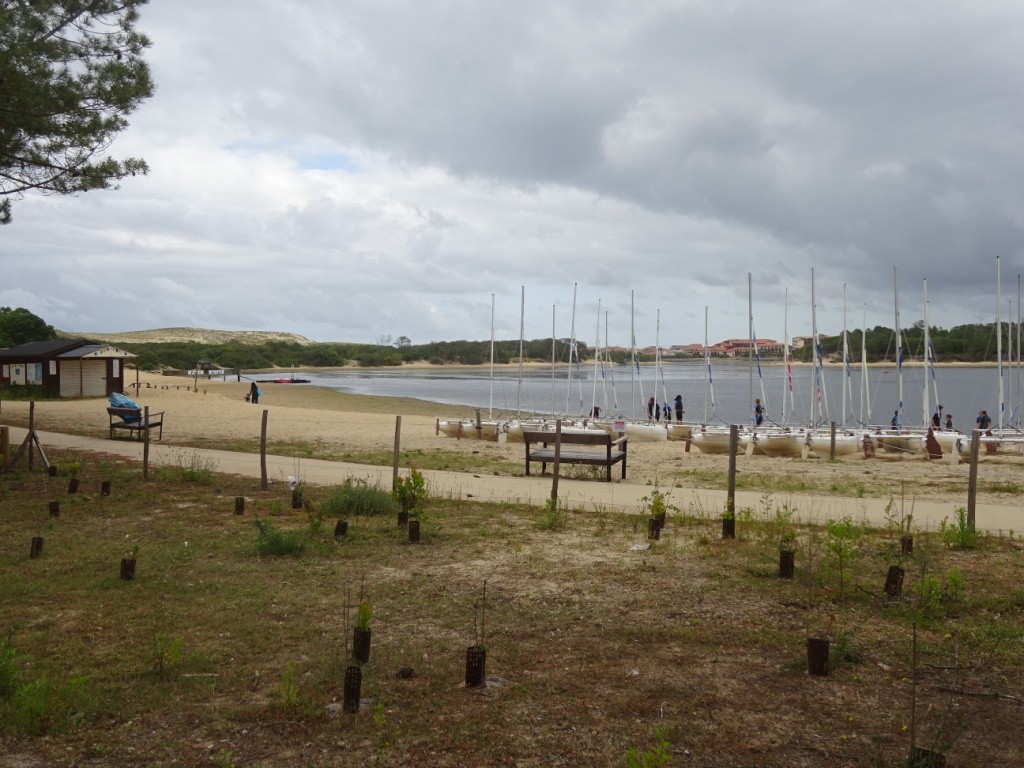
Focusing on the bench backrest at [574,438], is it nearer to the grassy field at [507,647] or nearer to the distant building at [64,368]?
the grassy field at [507,647]

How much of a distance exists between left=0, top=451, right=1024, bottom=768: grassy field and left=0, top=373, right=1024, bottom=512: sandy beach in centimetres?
664

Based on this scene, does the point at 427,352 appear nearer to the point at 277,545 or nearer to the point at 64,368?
the point at 64,368

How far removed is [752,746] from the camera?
4.52 m

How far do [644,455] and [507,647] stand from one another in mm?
19223

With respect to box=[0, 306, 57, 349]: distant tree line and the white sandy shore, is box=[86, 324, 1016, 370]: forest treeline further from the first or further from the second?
the white sandy shore

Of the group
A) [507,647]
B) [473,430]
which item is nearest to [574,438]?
[507,647]

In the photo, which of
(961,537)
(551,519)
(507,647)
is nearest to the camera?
(507,647)

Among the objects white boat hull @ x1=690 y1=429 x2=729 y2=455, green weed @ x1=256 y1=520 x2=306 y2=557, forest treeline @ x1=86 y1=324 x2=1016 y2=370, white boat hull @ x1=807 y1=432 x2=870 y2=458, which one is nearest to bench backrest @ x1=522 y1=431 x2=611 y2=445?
green weed @ x1=256 y1=520 x2=306 y2=557

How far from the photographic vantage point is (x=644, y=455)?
24.9 m

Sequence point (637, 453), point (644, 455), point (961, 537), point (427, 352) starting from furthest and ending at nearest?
point (427, 352)
point (637, 453)
point (644, 455)
point (961, 537)

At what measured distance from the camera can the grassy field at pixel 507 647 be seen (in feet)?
15.0

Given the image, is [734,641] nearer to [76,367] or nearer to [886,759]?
[886,759]

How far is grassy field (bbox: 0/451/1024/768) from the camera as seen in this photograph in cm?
457

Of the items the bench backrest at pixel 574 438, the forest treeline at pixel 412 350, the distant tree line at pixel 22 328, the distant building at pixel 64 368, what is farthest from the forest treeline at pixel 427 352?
the bench backrest at pixel 574 438
